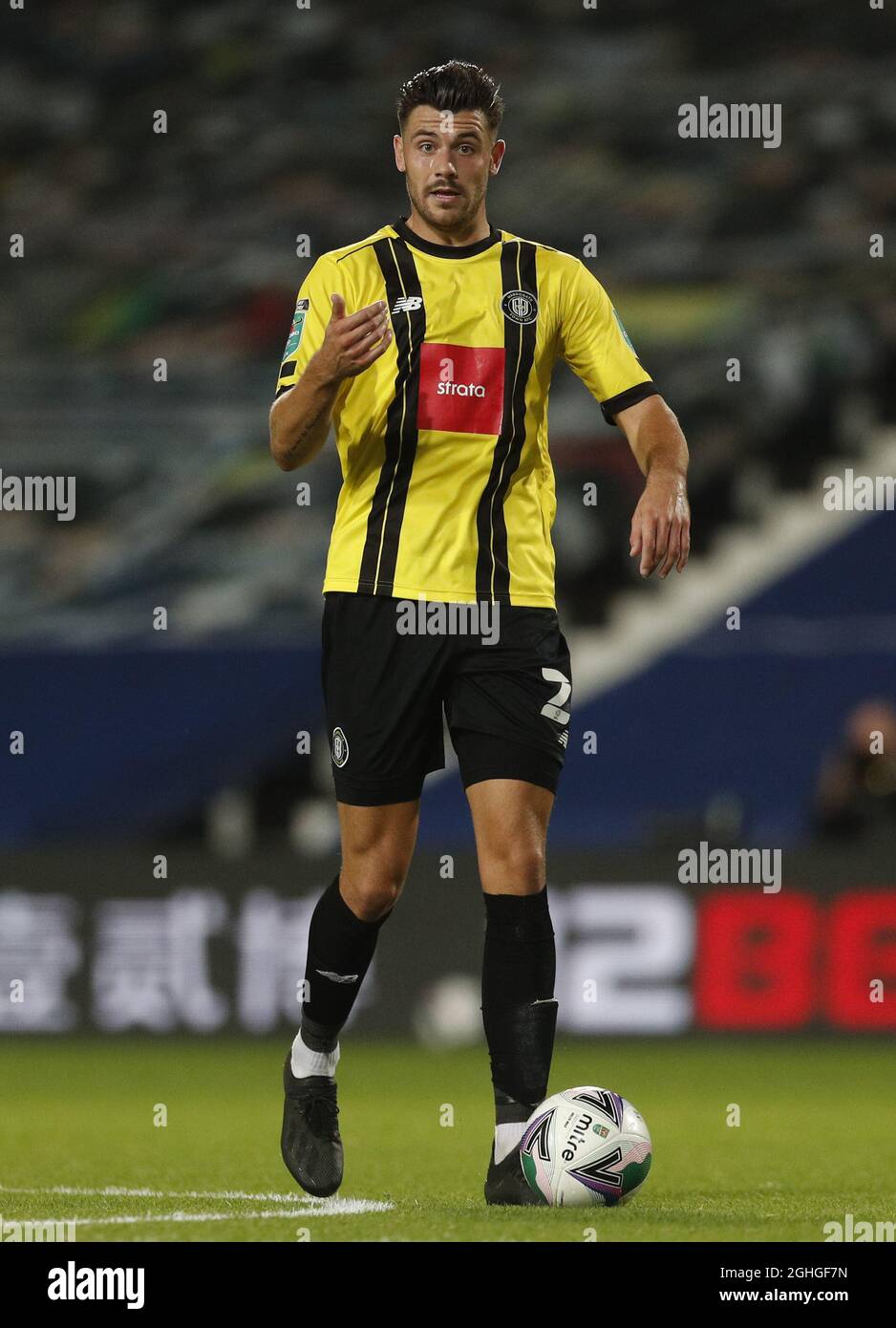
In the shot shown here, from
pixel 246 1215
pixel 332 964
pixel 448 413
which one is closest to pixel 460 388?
pixel 448 413

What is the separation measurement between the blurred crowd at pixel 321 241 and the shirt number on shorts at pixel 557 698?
8361 millimetres

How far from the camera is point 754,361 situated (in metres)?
13.0

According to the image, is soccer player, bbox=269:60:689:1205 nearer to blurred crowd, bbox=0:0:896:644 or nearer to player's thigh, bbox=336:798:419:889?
player's thigh, bbox=336:798:419:889

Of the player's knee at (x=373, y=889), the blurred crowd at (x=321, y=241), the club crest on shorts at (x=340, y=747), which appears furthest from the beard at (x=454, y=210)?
the blurred crowd at (x=321, y=241)

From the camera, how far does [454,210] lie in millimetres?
4188

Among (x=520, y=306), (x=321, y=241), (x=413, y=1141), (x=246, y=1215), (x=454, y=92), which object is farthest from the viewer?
(x=321, y=241)

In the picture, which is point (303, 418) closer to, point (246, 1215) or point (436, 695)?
point (436, 695)

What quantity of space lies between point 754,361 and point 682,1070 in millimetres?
6402

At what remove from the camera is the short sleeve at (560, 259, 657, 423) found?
4254 mm

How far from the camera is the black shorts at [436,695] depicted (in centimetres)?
406

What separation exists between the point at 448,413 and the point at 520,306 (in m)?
0.28

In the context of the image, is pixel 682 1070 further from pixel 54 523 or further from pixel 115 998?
pixel 54 523

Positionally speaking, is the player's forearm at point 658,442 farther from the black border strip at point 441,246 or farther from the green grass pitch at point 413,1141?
the green grass pitch at point 413,1141

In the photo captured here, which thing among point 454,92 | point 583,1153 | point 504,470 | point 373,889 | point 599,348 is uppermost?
point 454,92
